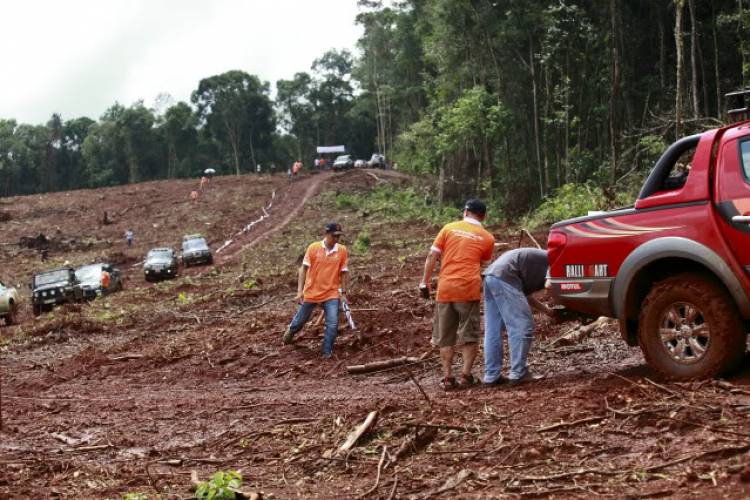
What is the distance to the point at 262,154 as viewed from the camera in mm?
88125

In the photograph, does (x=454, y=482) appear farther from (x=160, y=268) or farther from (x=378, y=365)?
(x=160, y=268)

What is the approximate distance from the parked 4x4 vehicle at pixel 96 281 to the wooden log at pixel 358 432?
69.3 feet

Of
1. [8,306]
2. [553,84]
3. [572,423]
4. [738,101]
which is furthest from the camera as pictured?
[553,84]

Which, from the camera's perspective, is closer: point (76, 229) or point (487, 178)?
point (487, 178)

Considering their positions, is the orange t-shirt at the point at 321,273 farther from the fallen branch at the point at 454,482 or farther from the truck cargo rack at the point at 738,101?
the fallen branch at the point at 454,482

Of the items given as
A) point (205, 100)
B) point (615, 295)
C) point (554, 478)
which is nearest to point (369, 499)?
point (554, 478)

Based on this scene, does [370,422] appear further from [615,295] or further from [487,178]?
[487,178]

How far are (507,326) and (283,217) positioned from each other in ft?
123

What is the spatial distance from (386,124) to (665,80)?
54.7 m

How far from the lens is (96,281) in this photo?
26.5 meters

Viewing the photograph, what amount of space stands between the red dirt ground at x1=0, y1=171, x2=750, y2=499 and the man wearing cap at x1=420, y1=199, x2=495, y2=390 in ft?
Result: 1.77

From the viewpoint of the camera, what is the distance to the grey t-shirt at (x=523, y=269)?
820 cm

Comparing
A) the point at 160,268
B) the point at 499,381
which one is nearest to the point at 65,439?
the point at 499,381

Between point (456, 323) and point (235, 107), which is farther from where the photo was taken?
point (235, 107)
